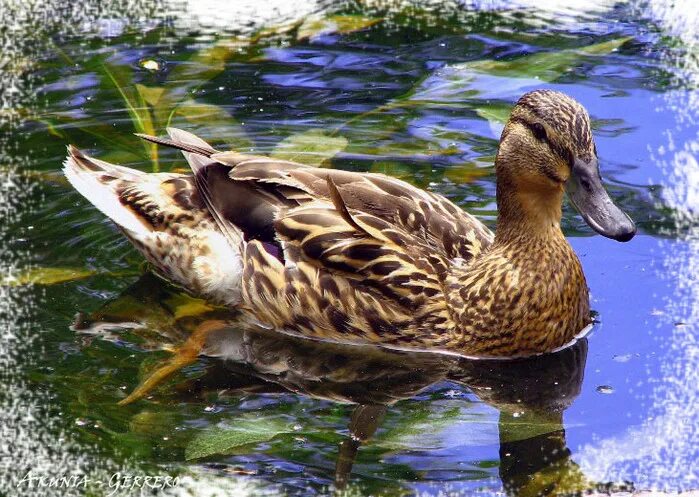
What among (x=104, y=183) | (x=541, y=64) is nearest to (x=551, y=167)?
(x=104, y=183)

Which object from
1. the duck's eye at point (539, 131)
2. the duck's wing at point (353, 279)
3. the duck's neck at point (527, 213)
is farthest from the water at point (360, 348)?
the duck's eye at point (539, 131)

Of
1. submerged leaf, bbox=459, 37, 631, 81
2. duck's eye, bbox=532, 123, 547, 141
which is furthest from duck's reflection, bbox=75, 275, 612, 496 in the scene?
submerged leaf, bbox=459, 37, 631, 81

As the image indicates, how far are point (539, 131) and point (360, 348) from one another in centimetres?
158

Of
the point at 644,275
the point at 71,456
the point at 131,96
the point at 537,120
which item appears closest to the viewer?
the point at 71,456

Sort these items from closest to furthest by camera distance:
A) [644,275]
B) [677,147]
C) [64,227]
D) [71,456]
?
[71,456] → [644,275] → [64,227] → [677,147]

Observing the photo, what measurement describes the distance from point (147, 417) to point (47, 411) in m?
0.53

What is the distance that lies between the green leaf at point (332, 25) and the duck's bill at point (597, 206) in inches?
179

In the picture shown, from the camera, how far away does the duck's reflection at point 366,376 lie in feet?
19.9

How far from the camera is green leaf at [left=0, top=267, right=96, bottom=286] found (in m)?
7.71

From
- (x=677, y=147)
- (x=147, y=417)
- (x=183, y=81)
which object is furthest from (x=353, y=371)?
(x=183, y=81)

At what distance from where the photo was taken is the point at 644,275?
764 centimetres

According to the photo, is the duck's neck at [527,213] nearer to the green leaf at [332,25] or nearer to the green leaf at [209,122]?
the green leaf at [209,122]

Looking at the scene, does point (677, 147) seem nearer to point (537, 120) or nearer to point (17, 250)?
point (537, 120)

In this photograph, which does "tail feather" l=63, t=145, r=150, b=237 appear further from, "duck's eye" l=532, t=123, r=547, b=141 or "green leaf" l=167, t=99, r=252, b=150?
"duck's eye" l=532, t=123, r=547, b=141
